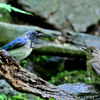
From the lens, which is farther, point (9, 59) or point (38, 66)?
point (38, 66)

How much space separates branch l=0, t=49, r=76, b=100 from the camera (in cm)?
276

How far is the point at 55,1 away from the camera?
29.4 feet

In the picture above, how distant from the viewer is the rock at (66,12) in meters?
8.32

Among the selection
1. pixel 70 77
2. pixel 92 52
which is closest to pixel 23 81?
pixel 92 52

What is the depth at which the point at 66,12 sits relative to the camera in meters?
9.05

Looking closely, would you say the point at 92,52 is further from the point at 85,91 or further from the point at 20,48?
the point at 20,48

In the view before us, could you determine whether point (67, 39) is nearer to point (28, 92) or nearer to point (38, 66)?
point (38, 66)

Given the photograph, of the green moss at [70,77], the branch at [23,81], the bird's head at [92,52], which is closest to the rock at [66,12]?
the green moss at [70,77]

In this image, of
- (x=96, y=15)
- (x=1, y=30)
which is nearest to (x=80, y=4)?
(x=96, y=15)

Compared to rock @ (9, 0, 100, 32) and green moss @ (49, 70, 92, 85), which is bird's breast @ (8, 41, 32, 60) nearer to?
green moss @ (49, 70, 92, 85)

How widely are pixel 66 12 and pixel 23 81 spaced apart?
6.63 m

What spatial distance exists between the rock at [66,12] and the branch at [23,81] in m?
5.47

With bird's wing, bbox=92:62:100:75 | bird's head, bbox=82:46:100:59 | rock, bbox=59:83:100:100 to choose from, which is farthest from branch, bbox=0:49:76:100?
bird's head, bbox=82:46:100:59

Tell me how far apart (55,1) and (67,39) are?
3233 millimetres
